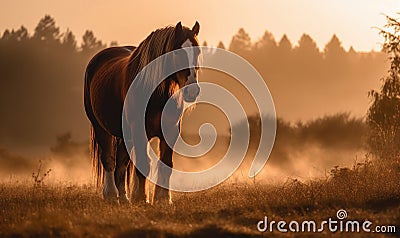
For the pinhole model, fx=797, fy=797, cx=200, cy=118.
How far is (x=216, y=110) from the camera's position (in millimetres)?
64938

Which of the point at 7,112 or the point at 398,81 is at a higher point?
the point at 7,112

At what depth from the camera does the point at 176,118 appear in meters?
11.5

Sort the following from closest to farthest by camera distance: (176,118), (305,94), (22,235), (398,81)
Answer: (22,235) → (176,118) → (398,81) → (305,94)

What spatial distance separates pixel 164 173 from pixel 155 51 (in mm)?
→ 1802

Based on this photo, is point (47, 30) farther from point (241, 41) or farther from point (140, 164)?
point (140, 164)

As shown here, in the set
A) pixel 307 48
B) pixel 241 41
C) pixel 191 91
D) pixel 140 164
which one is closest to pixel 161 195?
pixel 140 164

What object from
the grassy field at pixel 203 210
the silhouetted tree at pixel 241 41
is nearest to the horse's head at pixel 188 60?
the grassy field at pixel 203 210

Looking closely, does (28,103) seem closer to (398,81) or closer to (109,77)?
(398,81)

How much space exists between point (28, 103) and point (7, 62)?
4.00 m

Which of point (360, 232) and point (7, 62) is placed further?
point (7, 62)

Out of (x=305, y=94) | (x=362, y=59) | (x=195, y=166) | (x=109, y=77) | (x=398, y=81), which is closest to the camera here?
(x=109, y=77)

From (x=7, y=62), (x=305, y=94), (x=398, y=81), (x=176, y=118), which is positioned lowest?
(x=176, y=118)

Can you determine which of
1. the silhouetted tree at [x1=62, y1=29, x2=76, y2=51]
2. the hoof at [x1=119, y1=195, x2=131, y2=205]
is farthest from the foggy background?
the hoof at [x1=119, y1=195, x2=131, y2=205]

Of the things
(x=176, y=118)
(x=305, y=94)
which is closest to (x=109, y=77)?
(x=176, y=118)
